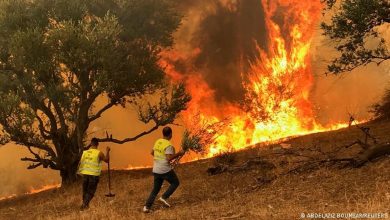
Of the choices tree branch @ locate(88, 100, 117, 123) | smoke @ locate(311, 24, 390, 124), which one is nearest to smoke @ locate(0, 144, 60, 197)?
tree branch @ locate(88, 100, 117, 123)

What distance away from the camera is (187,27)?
3756 cm

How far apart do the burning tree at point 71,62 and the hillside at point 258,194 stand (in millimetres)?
4408

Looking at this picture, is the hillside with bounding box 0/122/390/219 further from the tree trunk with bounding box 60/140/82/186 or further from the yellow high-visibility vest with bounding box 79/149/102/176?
the tree trunk with bounding box 60/140/82/186

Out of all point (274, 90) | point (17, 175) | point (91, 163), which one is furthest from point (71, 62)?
point (17, 175)

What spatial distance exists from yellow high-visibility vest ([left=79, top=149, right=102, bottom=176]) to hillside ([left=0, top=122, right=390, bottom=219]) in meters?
1.18

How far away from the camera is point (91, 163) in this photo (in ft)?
47.6

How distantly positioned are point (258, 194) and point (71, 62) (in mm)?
12575

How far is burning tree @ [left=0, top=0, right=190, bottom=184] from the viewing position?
2223 centimetres

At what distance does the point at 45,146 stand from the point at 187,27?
17.3 meters

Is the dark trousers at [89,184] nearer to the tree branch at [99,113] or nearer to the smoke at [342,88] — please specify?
the tree branch at [99,113]

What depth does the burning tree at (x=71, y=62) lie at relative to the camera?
22234 millimetres

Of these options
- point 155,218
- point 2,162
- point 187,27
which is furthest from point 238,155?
point 2,162

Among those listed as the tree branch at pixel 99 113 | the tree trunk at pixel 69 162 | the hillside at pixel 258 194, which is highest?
the tree branch at pixel 99 113

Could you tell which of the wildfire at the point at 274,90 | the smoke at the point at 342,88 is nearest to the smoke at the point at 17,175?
the wildfire at the point at 274,90
